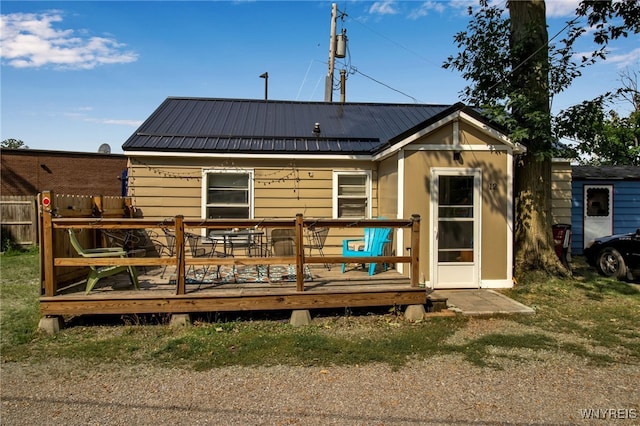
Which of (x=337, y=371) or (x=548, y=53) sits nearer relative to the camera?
(x=337, y=371)

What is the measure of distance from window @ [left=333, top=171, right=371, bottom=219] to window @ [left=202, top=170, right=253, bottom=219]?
1719 millimetres

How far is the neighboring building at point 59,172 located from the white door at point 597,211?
16038 mm

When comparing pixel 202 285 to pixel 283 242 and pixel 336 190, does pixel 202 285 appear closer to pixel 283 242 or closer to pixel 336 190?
pixel 283 242

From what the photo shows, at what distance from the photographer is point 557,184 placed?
1069 centimetres

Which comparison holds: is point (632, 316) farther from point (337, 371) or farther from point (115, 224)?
point (115, 224)

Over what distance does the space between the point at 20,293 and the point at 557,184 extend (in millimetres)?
11529

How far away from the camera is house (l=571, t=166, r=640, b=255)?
12.4 metres

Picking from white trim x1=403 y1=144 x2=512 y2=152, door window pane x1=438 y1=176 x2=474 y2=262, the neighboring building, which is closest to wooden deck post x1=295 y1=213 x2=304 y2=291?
white trim x1=403 y1=144 x2=512 y2=152

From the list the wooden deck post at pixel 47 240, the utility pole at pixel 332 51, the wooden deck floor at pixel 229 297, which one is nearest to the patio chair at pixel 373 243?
the wooden deck floor at pixel 229 297

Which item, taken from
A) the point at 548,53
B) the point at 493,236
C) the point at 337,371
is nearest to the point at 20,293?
the point at 337,371

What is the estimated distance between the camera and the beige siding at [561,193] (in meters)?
10.7

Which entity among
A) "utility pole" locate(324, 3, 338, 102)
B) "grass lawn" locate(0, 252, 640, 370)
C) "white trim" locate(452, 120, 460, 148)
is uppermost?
"utility pole" locate(324, 3, 338, 102)

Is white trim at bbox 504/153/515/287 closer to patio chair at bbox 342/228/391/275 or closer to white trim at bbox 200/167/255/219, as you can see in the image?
patio chair at bbox 342/228/391/275

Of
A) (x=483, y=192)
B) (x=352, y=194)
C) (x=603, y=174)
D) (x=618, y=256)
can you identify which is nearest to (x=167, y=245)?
(x=352, y=194)
